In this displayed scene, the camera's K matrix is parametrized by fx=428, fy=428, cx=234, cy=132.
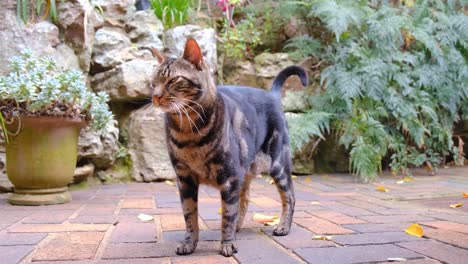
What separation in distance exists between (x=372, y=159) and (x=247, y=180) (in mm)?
2155

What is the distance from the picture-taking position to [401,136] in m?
4.63

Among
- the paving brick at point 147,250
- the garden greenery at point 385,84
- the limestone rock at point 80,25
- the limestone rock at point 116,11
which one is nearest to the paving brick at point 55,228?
the paving brick at point 147,250

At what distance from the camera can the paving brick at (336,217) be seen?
2521mm

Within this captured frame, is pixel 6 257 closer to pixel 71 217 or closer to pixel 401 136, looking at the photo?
pixel 71 217

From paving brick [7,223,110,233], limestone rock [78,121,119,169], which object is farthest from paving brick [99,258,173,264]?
limestone rock [78,121,119,169]

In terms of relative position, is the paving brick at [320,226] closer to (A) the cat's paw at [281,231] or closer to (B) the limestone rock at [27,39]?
(A) the cat's paw at [281,231]

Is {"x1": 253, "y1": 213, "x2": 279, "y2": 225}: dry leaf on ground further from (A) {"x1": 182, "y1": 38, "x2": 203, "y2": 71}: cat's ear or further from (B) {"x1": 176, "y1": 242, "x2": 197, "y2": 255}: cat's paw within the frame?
(A) {"x1": 182, "y1": 38, "x2": 203, "y2": 71}: cat's ear

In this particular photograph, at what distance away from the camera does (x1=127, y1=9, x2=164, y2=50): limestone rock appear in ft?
15.1

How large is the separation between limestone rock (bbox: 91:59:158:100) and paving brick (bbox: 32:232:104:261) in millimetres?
2224

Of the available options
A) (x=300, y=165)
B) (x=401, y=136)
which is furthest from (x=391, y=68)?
(x=300, y=165)

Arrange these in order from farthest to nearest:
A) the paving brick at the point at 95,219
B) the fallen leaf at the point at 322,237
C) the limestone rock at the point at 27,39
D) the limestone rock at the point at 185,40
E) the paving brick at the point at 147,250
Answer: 1. the limestone rock at the point at 185,40
2. the limestone rock at the point at 27,39
3. the paving brick at the point at 95,219
4. the fallen leaf at the point at 322,237
5. the paving brick at the point at 147,250

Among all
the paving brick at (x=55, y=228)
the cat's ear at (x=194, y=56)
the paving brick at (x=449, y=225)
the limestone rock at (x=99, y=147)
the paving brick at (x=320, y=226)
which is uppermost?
the cat's ear at (x=194, y=56)

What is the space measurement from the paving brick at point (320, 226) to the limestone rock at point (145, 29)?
2.75 metres

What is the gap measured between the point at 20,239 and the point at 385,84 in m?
3.82
